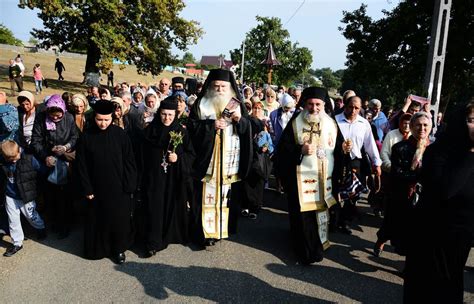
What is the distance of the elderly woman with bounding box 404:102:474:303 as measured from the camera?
7.89 ft

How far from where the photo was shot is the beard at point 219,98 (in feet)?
14.8

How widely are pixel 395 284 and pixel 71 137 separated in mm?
4394

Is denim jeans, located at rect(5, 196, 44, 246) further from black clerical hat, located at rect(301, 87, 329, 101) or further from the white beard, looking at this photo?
black clerical hat, located at rect(301, 87, 329, 101)

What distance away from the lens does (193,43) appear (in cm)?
2403

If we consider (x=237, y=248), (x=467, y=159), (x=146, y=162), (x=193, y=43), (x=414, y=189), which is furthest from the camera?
(x=193, y=43)

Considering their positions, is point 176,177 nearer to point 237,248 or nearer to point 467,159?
point 237,248

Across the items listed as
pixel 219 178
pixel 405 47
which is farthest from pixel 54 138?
pixel 405 47

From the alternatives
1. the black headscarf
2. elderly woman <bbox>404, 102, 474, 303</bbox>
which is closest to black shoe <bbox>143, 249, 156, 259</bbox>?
the black headscarf

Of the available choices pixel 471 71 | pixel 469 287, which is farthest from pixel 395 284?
pixel 471 71

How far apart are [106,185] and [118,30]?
19.4 m

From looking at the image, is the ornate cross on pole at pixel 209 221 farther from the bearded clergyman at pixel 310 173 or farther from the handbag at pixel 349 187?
the handbag at pixel 349 187

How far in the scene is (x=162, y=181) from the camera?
430cm

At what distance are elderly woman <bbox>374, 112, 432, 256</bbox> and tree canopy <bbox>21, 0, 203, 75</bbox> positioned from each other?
1940 cm

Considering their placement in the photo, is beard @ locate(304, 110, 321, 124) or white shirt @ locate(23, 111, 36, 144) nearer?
beard @ locate(304, 110, 321, 124)
